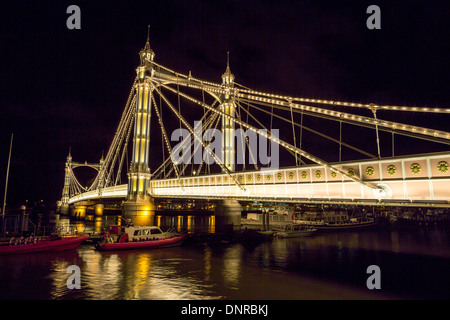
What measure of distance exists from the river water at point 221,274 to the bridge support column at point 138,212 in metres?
8.20

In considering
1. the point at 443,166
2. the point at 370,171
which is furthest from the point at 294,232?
the point at 443,166

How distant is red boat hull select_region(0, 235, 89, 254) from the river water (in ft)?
2.04

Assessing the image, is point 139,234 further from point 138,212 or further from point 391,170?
point 391,170

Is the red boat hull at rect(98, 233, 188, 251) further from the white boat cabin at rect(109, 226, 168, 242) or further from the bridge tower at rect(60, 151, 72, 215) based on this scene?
the bridge tower at rect(60, 151, 72, 215)

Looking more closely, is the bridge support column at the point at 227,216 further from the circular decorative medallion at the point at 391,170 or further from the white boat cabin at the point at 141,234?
the circular decorative medallion at the point at 391,170

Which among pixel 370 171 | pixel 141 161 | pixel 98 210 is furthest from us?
pixel 98 210

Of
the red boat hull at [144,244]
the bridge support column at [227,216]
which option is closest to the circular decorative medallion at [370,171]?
the red boat hull at [144,244]

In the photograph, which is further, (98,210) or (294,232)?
(98,210)

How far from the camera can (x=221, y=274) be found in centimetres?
2022

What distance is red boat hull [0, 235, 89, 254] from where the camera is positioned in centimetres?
2506

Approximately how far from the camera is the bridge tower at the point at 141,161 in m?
38.2
